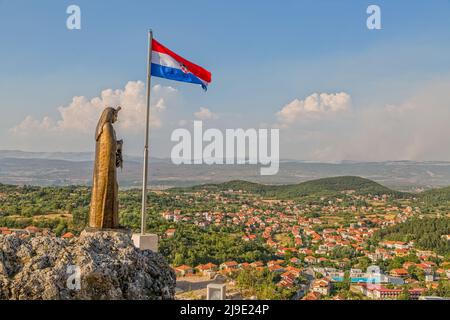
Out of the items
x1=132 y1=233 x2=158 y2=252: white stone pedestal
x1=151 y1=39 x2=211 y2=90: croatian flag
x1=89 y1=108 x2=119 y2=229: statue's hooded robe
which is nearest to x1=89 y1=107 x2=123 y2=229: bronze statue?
x1=89 y1=108 x2=119 y2=229: statue's hooded robe

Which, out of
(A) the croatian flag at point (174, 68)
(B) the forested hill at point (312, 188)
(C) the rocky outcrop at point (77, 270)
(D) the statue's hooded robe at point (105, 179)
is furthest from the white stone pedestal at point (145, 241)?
(B) the forested hill at point (312, 188)

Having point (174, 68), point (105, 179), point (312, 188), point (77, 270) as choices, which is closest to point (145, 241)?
point (105, 179)

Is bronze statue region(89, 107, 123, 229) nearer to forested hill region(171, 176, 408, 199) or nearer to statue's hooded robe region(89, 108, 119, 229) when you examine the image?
statue's hooded robe region(89, 108, 119, 229)

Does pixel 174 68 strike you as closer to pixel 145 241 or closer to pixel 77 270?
pixel 145 241

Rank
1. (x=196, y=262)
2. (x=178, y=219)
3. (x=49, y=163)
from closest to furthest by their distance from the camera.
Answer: (x=196, y=262)
(x=178, y=219)
(x=49, y=163)
